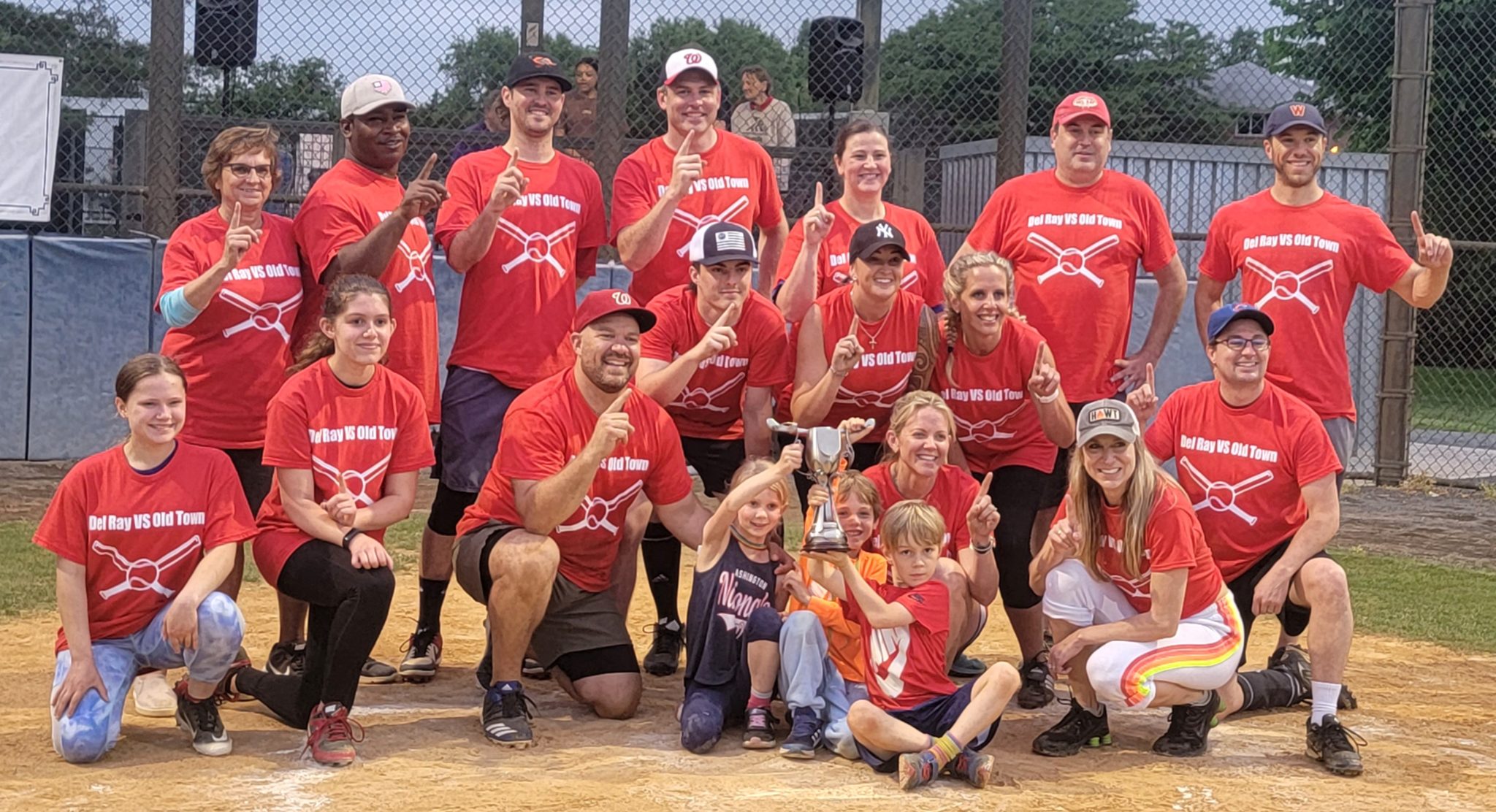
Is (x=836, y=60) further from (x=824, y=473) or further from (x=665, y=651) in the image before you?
(x=824, y=473)

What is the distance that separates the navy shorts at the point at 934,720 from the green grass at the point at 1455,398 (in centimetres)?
1564

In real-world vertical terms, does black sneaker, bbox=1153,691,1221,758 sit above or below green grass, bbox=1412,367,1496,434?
below

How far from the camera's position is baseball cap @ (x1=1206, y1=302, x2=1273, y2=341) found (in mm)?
5652

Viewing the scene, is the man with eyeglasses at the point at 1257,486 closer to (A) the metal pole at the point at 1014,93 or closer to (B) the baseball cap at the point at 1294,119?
(B) the baseball cap at the point at 1294,119

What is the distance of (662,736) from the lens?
5418mm

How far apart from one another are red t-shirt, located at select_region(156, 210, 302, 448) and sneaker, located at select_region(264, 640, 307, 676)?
2.49ft

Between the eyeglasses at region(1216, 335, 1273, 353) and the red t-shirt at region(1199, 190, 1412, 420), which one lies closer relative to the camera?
the eyeglasses at region(1216, 335, 1273, 353)

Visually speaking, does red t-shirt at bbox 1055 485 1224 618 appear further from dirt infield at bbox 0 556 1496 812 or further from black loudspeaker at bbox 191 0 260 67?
black loudspeaker at bbox 191 0 260 67

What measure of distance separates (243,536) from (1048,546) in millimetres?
2620

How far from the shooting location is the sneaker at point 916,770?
484cm

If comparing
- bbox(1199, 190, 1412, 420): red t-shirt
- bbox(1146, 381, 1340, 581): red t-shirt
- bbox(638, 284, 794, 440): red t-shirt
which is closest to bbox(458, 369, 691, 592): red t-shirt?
bbox(638, 284, 794, 440): red t-shirt

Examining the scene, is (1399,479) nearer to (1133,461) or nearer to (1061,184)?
(1061,184)

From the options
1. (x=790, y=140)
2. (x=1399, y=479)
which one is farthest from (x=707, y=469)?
(x=1399, y=479)

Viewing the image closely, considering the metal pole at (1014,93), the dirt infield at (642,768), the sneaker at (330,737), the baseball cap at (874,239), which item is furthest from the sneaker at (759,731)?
the metal pole at (1014,93)
